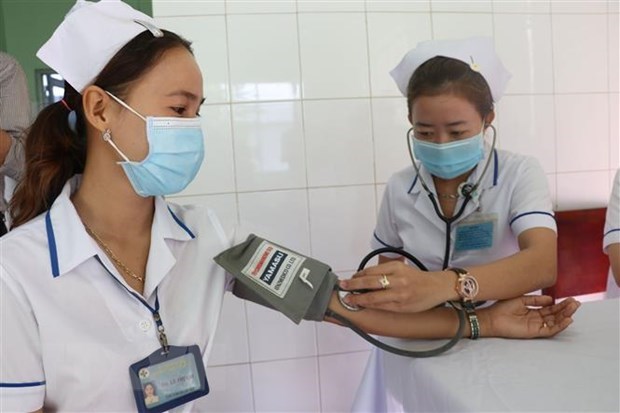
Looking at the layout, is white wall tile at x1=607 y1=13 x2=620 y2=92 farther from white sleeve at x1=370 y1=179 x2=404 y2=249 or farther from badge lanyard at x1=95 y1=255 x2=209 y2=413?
badge lanyard at x1=95 y1=255 x2=209 y2=413

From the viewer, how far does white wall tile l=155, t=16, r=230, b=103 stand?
188 cm

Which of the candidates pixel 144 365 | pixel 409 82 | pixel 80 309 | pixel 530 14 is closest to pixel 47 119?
pixel 80 309

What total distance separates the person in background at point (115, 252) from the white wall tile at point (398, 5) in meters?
1.30

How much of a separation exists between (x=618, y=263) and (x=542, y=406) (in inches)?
35.3

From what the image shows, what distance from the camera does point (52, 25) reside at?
5.88 feet

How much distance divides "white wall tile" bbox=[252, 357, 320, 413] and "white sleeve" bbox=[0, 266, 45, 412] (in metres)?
1.36

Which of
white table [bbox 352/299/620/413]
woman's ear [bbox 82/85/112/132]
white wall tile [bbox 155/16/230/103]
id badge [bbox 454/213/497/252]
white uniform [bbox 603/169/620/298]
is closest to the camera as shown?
white table [bbox 352/299/620/413]

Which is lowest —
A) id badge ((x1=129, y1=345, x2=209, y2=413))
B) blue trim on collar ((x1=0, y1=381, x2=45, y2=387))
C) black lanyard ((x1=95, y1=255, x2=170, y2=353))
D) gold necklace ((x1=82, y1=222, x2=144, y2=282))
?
id badge ((x1=129, y1=345, x2=209, y2=413))

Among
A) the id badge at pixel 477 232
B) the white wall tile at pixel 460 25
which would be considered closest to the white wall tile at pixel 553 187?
the white wall tile at pixel 460 25

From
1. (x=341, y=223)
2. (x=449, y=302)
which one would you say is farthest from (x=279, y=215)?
(x=449, y=302)

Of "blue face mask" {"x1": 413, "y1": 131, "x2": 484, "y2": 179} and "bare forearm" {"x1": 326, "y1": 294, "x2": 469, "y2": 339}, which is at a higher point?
"blue face mask" {"x1": 413, "y1": 131, "x2": 484, "y2": 179}

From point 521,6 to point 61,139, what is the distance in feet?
6.87

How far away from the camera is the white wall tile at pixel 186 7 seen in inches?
73.2

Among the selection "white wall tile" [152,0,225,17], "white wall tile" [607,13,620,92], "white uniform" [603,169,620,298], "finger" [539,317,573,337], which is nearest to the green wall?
"white wall tile" [152,0,225,17]
